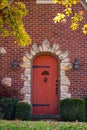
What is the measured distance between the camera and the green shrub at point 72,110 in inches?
494

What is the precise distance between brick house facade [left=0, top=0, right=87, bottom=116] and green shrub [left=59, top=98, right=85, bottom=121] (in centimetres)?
77

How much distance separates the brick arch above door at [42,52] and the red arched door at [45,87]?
0.27 metres

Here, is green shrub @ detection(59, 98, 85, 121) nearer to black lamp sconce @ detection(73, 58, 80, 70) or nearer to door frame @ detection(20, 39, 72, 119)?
door frame @ detection(20, 39, 72, 119)

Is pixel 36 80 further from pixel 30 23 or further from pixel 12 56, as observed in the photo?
pixel 30 23

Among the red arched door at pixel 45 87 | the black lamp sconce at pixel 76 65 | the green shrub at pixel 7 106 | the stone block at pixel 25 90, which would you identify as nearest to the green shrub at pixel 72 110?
the red arched door at pixel 45 87

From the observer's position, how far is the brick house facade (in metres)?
13.5

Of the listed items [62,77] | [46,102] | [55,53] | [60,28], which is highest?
[60,28]

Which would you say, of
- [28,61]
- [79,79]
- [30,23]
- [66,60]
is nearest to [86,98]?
[79,79]

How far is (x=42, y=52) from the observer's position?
13.6 meters

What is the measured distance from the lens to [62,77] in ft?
44.3

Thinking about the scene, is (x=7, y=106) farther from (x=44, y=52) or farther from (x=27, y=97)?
(x=44, y=52)

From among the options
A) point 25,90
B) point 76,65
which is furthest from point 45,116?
point 76,65

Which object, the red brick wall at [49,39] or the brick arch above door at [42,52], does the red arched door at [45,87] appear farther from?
the red brick wall at [49,39]

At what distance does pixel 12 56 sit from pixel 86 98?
10.4 ft
